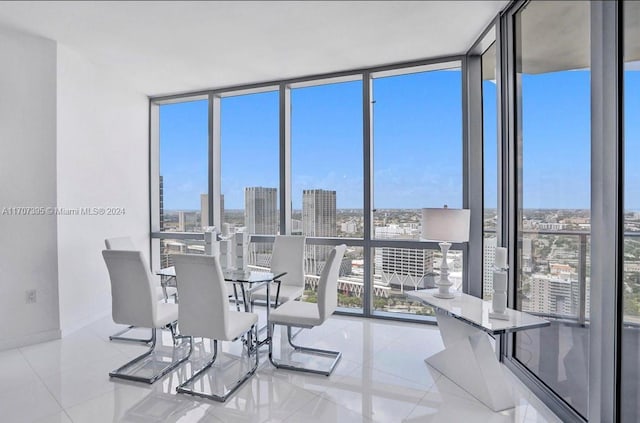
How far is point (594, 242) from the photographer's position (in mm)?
1862

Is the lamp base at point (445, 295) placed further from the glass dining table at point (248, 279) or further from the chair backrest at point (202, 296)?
the chair backrest at point (202, 296)

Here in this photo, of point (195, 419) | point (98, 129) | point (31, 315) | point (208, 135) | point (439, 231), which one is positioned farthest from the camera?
point (208, 135)

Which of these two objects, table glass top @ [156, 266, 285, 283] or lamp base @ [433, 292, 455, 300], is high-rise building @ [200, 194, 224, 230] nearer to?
table glass top @ [156, 266, 285, 283]

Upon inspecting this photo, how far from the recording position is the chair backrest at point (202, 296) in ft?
7.75

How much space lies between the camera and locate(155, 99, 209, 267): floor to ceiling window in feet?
16.4

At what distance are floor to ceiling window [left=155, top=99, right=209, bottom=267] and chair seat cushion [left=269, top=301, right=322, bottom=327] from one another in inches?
96.6

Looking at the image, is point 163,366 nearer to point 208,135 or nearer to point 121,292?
point 121,292

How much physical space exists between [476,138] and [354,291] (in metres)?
2.11

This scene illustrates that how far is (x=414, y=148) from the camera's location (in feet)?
12.9

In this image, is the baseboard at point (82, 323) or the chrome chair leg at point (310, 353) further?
the baseboard at point (82, 323)

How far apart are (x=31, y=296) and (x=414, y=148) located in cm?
403

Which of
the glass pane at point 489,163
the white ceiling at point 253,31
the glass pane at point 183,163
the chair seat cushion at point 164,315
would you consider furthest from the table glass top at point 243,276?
the white ceiling at point 253,31

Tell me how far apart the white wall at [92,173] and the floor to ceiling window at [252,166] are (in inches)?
43.9

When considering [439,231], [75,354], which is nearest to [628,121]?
[439,231]
